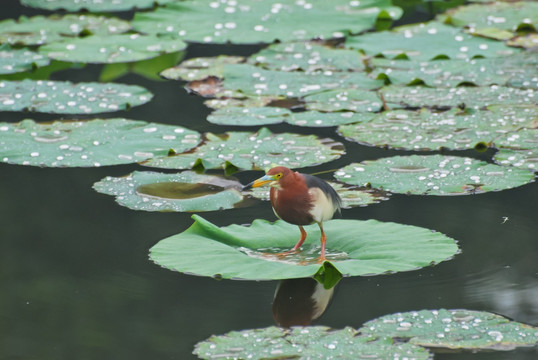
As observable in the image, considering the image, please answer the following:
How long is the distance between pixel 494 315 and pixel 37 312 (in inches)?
63.8

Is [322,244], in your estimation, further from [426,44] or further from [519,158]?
[426,44]

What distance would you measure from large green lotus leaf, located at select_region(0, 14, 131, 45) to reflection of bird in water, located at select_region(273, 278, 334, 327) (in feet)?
14.6

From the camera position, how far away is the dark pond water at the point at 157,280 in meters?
3.11

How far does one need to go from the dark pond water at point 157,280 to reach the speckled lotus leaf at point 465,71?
1624 mm

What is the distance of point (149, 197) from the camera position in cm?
430

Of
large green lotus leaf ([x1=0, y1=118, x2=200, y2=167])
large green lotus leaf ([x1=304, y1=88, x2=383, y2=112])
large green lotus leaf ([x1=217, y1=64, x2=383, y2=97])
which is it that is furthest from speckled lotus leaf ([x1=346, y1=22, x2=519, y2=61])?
large green lotus leaf ([x1=0, y1=118, x2=200, y2=167])

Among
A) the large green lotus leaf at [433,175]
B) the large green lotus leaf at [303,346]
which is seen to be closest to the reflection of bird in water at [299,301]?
the large green lotus leaf at [303,346]

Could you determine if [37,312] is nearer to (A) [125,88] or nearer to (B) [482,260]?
(B) [482,260]

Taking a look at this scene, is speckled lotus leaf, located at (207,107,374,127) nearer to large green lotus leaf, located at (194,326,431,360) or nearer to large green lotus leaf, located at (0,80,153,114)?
large green lotus leaf, located at (0,80,153,114)

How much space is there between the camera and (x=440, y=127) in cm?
513

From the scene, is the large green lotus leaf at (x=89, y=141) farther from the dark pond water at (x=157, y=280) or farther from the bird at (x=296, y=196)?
the bird at (x=296, y=196)

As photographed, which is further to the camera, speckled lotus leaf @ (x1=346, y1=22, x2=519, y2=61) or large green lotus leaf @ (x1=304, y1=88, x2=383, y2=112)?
speckled lotus leaf @ (x1=346, y1=22, x2=519, y2=61)

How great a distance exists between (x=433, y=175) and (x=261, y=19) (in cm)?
357

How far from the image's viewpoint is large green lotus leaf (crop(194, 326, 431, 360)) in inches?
110
